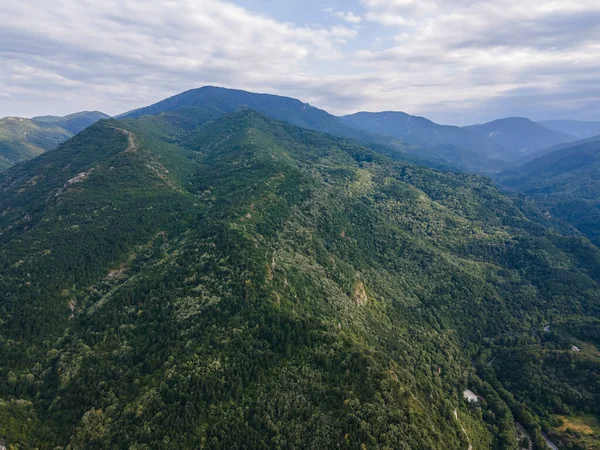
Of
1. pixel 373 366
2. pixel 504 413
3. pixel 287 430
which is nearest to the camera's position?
pixel 287 430

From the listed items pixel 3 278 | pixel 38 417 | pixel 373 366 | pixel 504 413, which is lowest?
pixel 504 413

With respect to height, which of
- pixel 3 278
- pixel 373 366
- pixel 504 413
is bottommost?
pixel 504 413

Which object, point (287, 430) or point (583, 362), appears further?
point (583, 362)

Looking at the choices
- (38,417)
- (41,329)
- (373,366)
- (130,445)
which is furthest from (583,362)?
(41,329)

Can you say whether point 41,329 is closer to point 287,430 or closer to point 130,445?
point 130,445

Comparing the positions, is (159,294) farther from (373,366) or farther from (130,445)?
(373,366)

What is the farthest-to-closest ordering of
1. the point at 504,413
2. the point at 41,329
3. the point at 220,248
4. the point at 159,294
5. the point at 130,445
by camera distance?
the point at 220,248
the point at 504,413
the point at 159,294
the point at 41,329
the point at 130,445

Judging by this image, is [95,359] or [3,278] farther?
[3,278]

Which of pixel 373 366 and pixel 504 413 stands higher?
pixel 373 366

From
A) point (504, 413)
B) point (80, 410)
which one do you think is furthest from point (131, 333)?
point (504, 413)
